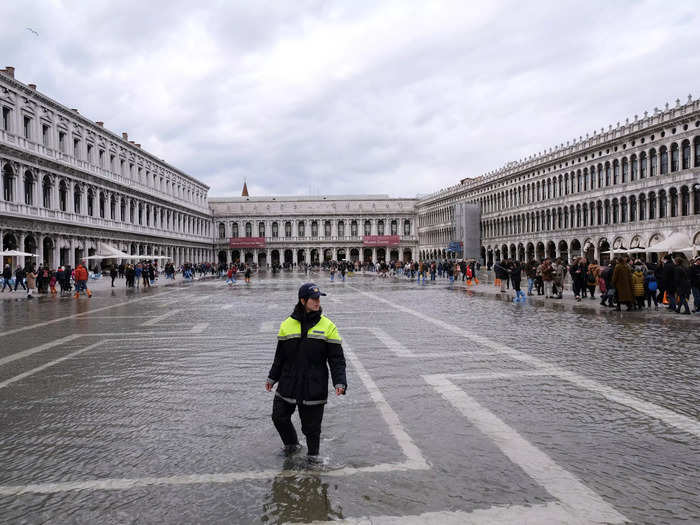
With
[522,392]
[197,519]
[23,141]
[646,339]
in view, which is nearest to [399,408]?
[522,392]

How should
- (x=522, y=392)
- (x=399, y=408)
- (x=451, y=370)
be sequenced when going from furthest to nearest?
(x=451, y=370)
(x=522, y=392)
(x=399, y=408)

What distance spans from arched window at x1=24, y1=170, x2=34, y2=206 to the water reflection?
42.4 metres

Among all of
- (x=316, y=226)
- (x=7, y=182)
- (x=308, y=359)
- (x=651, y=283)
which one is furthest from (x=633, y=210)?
(x=316, y=226)

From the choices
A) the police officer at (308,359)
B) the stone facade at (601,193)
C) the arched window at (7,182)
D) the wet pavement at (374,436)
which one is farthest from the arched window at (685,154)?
the arched window at (7,182)

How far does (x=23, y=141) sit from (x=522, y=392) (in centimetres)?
4216

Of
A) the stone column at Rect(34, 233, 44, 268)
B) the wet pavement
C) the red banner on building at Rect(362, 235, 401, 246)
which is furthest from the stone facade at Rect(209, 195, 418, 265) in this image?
the wet pavement

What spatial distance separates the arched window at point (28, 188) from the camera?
4019 cm

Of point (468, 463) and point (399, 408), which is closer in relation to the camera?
point (468, 463)

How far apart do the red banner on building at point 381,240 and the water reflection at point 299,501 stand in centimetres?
9973

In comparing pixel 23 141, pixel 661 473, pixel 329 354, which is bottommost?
pixel 661 473

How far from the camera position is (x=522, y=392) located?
6496mm

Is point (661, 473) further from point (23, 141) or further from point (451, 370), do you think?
point (23, 141)

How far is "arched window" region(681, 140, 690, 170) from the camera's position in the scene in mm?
43156

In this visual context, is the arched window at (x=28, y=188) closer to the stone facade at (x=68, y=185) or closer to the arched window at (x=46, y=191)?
the stone facade at (x=68, y=185)
